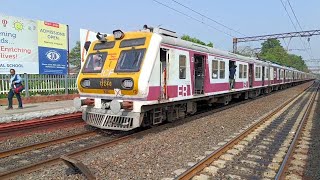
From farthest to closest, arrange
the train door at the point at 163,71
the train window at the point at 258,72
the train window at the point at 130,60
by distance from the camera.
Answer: the train window at the point at 258,72
the train door at the point at 163,71
the train window at the point at 130,60

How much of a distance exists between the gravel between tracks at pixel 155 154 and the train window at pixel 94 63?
2588 mm

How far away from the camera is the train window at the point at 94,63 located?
9.10 m

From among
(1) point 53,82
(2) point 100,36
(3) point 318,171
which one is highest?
(2) point 100,36

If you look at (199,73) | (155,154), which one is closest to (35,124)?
(155,154)

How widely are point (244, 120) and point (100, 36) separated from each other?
5.99 meters

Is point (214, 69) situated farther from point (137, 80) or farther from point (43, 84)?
point (43, 84)

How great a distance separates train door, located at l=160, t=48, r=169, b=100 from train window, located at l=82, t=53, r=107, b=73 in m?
1.74

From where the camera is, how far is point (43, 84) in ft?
50.6

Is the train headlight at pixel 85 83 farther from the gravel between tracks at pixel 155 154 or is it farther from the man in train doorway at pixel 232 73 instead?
the man in train doorway at pixel 232 73

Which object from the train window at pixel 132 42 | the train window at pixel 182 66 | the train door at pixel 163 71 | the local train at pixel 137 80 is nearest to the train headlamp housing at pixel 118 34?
the local train at pixel 137 80

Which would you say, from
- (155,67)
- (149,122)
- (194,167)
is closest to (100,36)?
(155,67)

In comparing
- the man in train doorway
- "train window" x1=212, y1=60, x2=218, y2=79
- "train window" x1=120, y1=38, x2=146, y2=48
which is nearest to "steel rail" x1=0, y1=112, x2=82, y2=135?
"train window" x1=120, y1=38, x2=146, y2=48

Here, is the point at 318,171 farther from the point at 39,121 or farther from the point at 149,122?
the point at 39,121

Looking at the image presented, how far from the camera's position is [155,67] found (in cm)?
833
